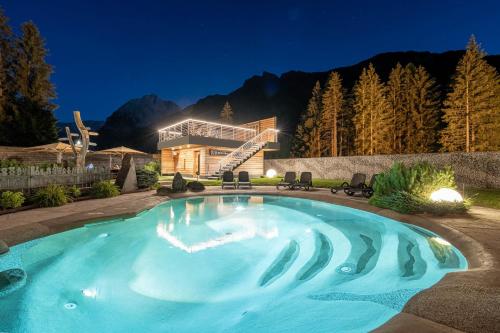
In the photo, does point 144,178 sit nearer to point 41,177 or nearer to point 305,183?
point 41,177

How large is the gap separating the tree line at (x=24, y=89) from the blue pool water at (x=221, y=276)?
2186cm

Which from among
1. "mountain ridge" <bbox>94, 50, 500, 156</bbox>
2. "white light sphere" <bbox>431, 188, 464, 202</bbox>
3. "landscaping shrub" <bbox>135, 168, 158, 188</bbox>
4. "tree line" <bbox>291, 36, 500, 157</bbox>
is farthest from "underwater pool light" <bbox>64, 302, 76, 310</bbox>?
"mountain ridge" <bbox>94, 50, 500, 156</bbox>

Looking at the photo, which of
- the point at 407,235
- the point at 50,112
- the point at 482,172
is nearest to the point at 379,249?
the point at 407,235

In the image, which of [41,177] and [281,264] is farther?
[41,177]

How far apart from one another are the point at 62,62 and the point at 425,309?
126548 millimetres

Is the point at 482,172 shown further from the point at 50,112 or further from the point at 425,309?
the point at 50,112

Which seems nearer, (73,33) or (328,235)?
(328,235)

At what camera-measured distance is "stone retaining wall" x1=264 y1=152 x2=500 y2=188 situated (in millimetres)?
13406

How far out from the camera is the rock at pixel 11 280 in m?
3.86

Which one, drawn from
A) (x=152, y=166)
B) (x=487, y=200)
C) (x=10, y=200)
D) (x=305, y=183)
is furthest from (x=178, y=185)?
(x=487, y=200)

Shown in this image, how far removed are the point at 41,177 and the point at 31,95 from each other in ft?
68.0

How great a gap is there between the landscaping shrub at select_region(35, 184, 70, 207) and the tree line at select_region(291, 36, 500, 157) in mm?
25697

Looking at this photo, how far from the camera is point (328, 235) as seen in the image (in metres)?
7.48

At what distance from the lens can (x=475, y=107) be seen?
19.8 metres
